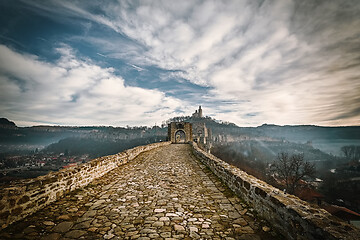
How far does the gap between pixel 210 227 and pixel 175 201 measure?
1305mm

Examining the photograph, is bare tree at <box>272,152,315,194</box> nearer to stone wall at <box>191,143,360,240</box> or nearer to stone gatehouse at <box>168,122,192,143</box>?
stone gatehouse at <box>168,122,192,143</box>

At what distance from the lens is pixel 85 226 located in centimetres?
273

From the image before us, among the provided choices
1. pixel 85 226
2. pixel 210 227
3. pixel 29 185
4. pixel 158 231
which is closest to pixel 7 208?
pixel 29 185

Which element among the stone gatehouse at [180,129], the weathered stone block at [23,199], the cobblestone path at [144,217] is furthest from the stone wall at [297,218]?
the stone gatehouse at [180,129]

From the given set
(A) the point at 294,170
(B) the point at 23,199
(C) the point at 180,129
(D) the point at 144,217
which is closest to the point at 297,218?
(D) the point at 144,217

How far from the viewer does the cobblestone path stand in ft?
8.22

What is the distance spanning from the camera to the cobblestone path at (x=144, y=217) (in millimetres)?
2506

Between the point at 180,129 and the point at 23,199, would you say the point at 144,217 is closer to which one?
the point at 23,199

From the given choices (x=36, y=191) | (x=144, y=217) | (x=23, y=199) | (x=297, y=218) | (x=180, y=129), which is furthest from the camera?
(x=180, y=129)

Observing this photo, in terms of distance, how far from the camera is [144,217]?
3057mm

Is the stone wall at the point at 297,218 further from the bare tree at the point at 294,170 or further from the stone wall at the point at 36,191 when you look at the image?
the bare tree at the point at 294,170

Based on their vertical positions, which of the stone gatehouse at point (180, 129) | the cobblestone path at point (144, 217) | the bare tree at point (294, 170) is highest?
the stone gatehouse at point (180, 129)

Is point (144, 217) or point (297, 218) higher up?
point (297, 218)

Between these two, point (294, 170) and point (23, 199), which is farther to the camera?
point (294, 170)
